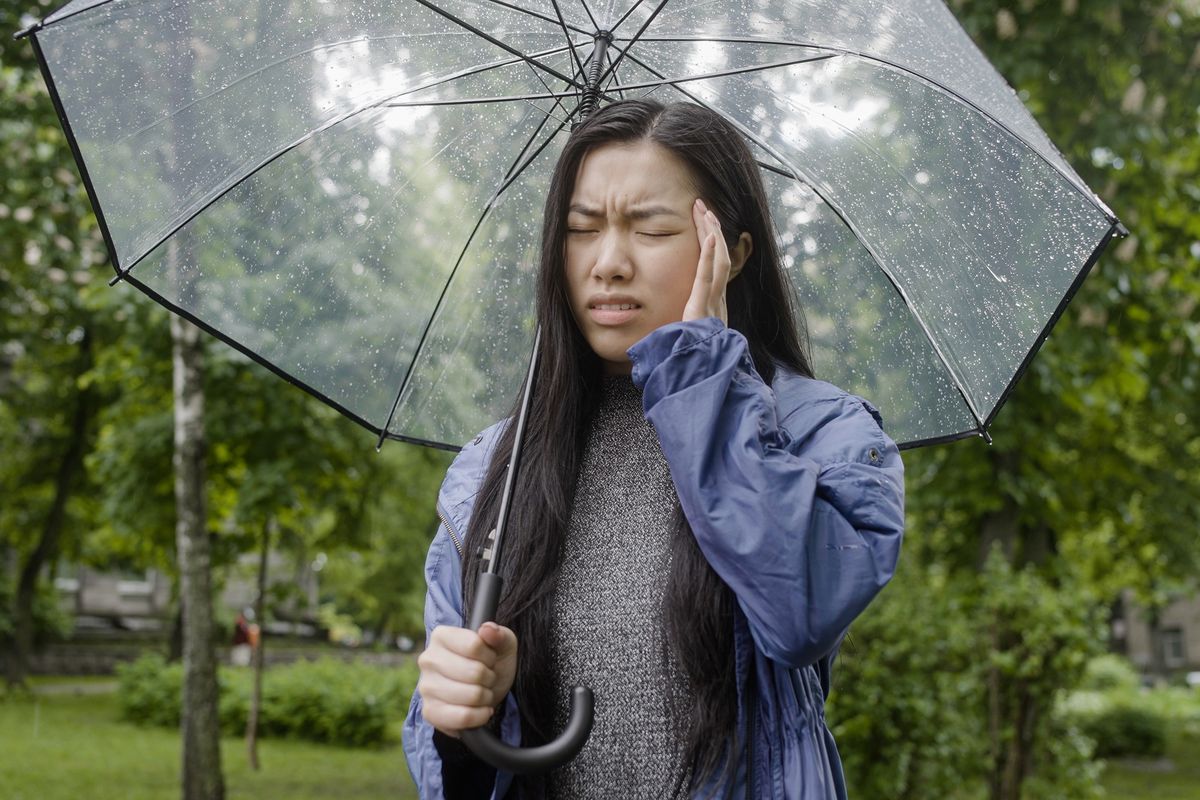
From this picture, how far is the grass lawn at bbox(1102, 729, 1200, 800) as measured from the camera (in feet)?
47.3

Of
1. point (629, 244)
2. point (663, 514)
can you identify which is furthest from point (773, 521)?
point (629, 244)

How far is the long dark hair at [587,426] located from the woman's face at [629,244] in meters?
0.03

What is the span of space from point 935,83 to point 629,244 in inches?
35.7

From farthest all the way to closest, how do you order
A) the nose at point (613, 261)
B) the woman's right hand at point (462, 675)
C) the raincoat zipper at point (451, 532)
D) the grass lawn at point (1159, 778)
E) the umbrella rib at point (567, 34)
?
the grass lawn at point (1159, 778) → the umbrella rib at point (567, 34) → the raincoat zipper at point (451, 532) → the nose at point (613, 261) → the woman's right hand at point (462, 675)

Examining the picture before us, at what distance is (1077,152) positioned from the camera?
323 inches

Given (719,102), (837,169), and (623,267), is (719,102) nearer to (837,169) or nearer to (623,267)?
(837,169)

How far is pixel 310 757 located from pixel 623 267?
15494mm

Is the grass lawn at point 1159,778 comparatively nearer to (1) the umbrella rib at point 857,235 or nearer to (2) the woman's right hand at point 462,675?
(1) the umbrella rib at point 857,235

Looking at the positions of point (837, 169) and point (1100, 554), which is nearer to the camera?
point (837, 169)

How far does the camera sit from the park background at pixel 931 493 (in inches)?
325

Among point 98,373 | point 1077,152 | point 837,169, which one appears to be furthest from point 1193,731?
point 837,169

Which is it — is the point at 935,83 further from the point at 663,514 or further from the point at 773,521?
the point at 773,521

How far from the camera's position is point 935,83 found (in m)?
2.56

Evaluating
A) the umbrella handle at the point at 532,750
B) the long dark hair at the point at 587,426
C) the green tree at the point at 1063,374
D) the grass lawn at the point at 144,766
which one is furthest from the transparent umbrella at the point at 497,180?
the grass lawn at the point at 144,766
